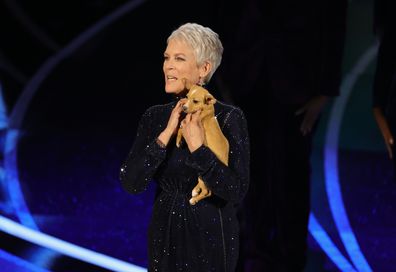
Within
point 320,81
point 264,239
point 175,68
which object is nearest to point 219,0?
point 320,81

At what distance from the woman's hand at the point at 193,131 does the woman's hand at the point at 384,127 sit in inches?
84.8

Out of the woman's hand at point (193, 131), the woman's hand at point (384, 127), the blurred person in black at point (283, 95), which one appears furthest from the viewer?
the woman's hand at point (384, 127)

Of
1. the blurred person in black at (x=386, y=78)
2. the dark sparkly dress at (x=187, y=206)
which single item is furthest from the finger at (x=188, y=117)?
the blurred person in black at (x=386, y=78)

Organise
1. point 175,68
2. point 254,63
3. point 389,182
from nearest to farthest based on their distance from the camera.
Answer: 1. point 175,68
2. point 254,63
3. point 389,182

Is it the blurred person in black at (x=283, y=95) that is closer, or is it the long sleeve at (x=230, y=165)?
the long sleeve at (x=230, y=165)

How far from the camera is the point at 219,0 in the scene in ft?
12.6

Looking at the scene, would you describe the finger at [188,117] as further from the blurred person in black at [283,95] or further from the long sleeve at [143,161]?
the blurred person in black at [283,95]

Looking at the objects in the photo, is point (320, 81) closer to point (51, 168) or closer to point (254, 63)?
point (254, 63)

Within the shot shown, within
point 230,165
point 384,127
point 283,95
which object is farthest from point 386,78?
point 230,165

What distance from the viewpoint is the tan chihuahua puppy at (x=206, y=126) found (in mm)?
1932

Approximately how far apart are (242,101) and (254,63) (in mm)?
196

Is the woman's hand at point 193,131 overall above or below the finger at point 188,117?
below

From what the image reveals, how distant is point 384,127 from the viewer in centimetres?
389

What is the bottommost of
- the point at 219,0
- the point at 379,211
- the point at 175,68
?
the point at 379,211
